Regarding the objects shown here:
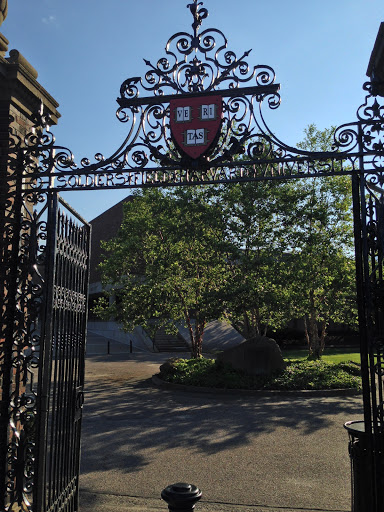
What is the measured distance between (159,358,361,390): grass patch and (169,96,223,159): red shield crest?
9.93 meters

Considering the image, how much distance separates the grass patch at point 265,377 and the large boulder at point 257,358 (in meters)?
0.21

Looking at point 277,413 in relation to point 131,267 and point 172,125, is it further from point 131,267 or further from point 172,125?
point 131,267

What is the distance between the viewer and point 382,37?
438 centimetres

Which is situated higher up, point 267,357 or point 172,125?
point 172,125

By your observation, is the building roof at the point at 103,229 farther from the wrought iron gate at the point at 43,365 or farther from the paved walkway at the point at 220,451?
the wrought iron gate at the point at 43,365

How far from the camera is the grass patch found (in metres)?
13.3

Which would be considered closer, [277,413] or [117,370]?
[277,413]

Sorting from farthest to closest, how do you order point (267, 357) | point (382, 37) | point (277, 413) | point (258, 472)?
point (267, 357)
point (277, 413)
point (258, 472)
point (382, 37)

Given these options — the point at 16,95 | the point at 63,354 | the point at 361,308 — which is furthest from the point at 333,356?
the point at 16,95

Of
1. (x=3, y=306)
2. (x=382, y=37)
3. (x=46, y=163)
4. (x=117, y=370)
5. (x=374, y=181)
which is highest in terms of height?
(x=382, y=37)

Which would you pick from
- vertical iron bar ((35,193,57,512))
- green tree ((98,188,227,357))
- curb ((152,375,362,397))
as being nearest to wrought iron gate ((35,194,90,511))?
vertical iron bar ((35,193,57,512))

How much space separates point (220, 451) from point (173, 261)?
9.48m

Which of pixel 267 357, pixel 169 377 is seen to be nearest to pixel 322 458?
pixel 267 357

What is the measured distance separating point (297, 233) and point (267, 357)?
15.7ft
